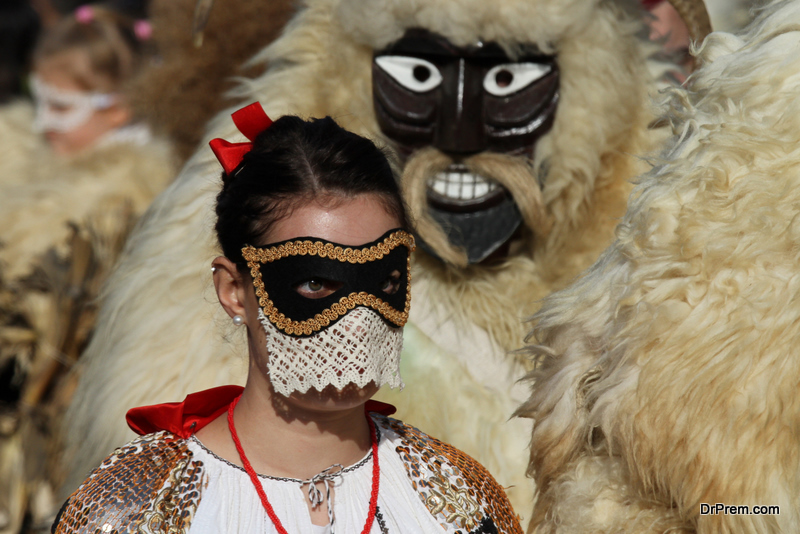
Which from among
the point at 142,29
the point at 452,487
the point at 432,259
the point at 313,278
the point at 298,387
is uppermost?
the point at 313,278

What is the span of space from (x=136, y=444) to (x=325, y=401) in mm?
284

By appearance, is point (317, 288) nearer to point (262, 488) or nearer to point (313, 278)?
point (313, 278)

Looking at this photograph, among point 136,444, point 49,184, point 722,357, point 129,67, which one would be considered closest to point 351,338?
point 136,444

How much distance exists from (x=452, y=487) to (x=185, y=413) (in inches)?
15.9

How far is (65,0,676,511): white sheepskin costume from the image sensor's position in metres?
1.95

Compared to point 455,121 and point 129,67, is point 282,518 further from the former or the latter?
point 129,67

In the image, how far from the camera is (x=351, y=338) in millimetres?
1149

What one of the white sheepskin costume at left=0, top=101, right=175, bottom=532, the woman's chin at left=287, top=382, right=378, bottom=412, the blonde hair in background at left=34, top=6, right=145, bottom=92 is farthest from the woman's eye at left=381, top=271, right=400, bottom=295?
the blonde hair in background at left=34, top=6, right=145, bottom=92

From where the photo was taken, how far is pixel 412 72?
2070 millimetres

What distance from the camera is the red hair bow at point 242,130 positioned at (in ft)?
4.09

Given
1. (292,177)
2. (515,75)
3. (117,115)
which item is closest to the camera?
(292,177)

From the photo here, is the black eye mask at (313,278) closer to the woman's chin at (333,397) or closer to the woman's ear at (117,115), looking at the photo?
the woman's chin at (333,397)
